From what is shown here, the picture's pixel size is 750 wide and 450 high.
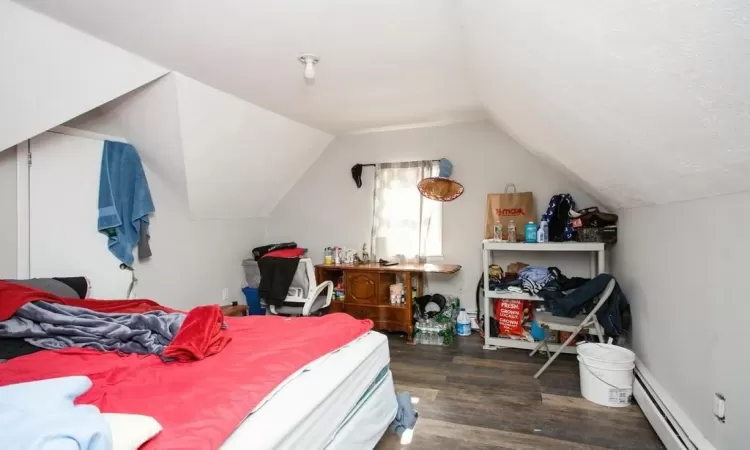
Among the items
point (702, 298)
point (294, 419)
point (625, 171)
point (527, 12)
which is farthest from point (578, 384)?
point (527, 12)

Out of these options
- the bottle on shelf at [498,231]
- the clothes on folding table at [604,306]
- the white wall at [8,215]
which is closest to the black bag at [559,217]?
the bottle on shelf at [498,231]

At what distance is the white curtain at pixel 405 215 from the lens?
13.9 feet

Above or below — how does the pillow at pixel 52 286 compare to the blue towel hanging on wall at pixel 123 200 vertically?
below

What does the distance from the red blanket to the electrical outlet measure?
1691 millimetres

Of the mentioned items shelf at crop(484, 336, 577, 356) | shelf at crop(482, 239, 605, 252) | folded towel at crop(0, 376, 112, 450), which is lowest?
shelf at crop(484, 336, 577, 356)

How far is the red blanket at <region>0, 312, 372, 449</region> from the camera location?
3.87 feet

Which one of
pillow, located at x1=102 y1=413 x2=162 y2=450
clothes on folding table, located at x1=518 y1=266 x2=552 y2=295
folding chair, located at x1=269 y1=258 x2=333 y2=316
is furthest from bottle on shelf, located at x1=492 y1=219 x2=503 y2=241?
pillow, located at x1=102 y1=413 x2=162 y2=450

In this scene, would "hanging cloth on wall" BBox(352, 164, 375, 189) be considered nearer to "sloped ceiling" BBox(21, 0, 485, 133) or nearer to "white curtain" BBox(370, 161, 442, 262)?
"white curtain" BBox(370, 161, 442, 262)

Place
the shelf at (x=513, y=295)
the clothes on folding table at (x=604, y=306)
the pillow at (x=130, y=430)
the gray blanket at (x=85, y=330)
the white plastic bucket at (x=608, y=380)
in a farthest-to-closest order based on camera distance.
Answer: the shelf at (x=513, y=295) < the clothes on folding table at (x=604, y=306) < the white plastic bucket at (x=608, y=380) < the gray blanket at (x=85, y=330) < the pillow at (x=130, y=430)

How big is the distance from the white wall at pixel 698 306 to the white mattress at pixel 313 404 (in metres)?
1.55

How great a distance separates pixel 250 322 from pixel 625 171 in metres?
2.37

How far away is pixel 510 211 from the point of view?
3832mm

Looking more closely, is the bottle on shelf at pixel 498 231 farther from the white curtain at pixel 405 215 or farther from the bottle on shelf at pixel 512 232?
the white curtain at pixel 405 215

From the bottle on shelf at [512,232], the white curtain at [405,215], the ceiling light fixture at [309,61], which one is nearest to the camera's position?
the ceiling light fixture at [309,61]
